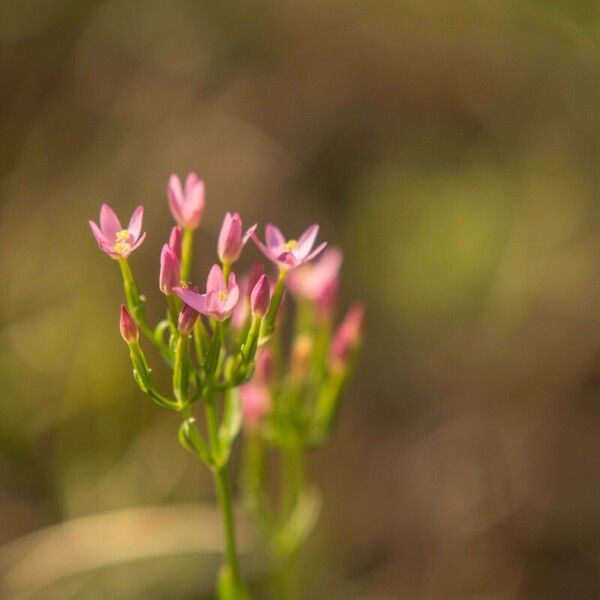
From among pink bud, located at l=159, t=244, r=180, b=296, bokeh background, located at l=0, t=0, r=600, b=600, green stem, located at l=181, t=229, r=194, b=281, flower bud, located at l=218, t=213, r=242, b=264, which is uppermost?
flower bud, located at l=218, t=213, r=242, b=264

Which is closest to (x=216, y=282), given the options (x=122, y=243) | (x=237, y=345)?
(x=237, y=345)

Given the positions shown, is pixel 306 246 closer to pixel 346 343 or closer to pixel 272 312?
pixel 272 312

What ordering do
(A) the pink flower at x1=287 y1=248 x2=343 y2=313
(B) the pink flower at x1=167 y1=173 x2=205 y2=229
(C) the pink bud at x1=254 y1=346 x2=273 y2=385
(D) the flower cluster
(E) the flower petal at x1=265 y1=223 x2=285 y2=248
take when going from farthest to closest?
(A) the pink flower at x1=287 y1=248 x2=343 y2=313
(C) the pink bud at x1=254 y1=346 x2=273 y2=385
(B) the pink flower at x1=167 y1=173 x2=205 y2=229
(E) the flower petal at x1=265 y1=223 x2=285 y2=248
(D) the flower cluster

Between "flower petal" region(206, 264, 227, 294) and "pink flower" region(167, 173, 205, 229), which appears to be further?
"pink flower" region(167, 173, 205, 229)

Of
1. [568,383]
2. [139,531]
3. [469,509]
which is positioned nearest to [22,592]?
[139,531]

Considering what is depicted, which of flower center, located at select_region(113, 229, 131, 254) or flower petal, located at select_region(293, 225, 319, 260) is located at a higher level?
flower petal, located at select_region(293, 225, 319, 260)

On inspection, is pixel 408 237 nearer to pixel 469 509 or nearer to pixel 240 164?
pixel 240 164

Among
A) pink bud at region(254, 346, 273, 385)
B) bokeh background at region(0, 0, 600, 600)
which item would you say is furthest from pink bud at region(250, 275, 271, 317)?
bokeh background at region(0, 0, 600, 600)

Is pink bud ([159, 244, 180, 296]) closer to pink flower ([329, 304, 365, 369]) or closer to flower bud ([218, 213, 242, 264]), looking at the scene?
flower bud ([218, 213, 242, 264])
